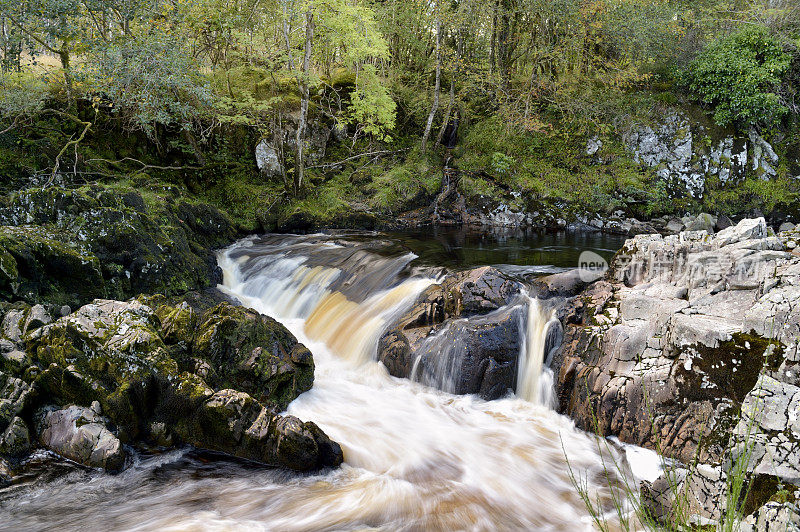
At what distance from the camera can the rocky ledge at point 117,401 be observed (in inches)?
174

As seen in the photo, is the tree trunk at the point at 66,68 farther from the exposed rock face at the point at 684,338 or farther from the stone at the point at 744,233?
the stone at the point at 744,233

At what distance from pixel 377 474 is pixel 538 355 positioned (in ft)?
9.37

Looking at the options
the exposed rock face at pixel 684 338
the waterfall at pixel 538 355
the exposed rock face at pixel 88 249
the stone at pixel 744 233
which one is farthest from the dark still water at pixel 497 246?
the exposed rock face at pixel 88 249

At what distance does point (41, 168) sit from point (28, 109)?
1342mm

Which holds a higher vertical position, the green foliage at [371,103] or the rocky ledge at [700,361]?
the green foliage at [371,103]

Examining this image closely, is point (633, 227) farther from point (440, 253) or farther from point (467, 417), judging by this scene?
point (467, 417)

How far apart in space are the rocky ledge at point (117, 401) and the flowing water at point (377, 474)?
8.1 inches

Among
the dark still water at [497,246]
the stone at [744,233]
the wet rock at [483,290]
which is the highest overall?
the stone at [744,233]

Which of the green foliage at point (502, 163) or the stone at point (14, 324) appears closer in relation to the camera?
the stone at point (14, 324)

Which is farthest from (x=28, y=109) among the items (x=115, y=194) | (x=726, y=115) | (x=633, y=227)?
(x=726, y=115)

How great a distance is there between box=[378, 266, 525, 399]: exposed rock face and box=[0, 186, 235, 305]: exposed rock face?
404 cm

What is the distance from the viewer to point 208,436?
15.7ft

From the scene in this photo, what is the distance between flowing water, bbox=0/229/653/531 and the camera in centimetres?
404

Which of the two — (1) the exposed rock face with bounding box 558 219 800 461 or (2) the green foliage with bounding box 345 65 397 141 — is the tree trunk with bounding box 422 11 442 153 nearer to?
(2) the green foliage with bounding box 345 65 397 141
